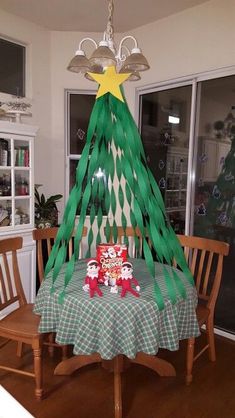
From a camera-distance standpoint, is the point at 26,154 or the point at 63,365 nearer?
the point at 63,365

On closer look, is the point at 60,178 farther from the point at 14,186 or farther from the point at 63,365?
the point at 63,365

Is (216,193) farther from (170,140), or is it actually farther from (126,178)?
(126,178)

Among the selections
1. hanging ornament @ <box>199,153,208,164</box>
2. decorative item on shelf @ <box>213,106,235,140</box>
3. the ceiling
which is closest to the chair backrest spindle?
hanging ornament @ <box>199,153,208,164</box>

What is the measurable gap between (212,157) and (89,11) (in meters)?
1.77

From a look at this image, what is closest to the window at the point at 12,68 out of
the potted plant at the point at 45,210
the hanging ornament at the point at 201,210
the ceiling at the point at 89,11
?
the ceiling at the point at 89,11

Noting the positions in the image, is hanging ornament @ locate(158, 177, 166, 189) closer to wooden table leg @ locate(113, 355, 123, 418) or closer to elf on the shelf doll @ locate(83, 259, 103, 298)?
elf on the shelf doll @ locate(83, 259, 103, 298)

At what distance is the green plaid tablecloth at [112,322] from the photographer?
1646 millimetres

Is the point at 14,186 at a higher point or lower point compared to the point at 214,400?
higher

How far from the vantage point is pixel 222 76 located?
2.74m

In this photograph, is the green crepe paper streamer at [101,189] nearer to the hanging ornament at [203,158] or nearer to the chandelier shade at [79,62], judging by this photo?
the chandelier shade at [79,62]

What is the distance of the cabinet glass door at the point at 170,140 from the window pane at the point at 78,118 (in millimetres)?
651

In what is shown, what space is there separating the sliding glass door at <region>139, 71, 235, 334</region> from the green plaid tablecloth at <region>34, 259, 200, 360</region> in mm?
1330

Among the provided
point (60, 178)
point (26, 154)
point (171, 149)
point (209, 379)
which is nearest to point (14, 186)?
point (26, 154)

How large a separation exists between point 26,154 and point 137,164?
1.48 metres
